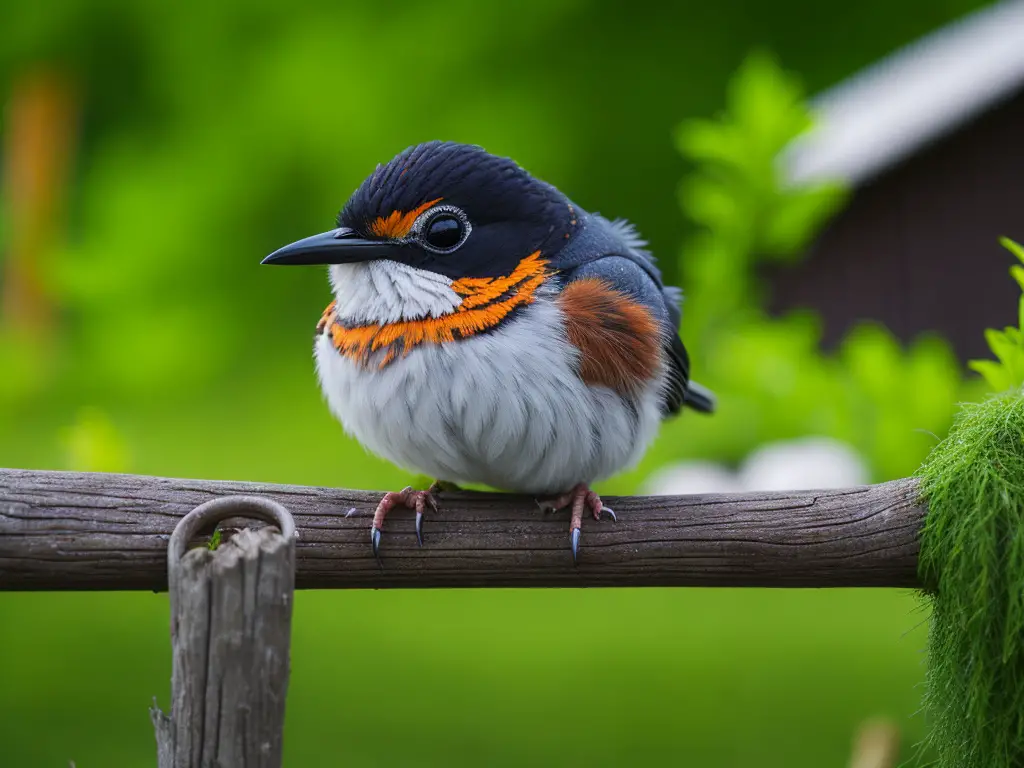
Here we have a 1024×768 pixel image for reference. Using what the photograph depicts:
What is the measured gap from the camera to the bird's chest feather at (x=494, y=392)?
4.21 feet

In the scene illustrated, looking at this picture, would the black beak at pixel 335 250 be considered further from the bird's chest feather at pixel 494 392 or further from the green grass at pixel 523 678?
the green grass at pixel 523 678

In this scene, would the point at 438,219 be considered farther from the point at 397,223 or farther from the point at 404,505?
the point at 404,505

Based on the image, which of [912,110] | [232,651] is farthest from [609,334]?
[912,110]

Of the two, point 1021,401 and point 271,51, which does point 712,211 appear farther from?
point 271,51

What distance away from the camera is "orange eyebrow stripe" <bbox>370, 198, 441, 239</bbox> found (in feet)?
4.20

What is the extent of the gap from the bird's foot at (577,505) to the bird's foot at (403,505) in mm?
139

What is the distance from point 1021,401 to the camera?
1.19 metres

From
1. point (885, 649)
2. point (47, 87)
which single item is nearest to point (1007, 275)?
point (885, 649)

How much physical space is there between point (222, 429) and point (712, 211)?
1744 mm

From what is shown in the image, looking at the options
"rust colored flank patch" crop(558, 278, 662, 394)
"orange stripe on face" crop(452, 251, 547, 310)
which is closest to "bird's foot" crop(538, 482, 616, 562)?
"rust colored flank patch" crop(558, 278, 662, 394)

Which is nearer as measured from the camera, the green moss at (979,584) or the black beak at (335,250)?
the green moss at (979,584)

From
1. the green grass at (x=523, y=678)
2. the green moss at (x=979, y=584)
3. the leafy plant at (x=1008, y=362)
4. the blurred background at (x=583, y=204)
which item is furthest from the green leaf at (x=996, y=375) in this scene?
the green grass at (x=523, y=678)

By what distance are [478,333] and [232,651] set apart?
19.0 inches

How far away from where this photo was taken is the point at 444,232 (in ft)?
4.26
